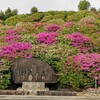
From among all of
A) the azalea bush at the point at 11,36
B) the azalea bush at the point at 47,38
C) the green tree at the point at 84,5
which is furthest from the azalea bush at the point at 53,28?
the green tree at the point at 84,5

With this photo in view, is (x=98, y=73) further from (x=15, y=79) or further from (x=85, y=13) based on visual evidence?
(x=85, y=13)

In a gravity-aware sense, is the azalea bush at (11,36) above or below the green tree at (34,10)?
below

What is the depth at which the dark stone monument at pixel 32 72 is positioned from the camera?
83.8 ft

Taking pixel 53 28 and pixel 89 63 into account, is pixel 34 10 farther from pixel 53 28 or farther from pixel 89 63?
pixel 89 63

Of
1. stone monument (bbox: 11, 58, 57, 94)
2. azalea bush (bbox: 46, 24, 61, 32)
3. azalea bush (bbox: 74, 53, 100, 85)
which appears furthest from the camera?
azalea bush (bbox: 46, 24, 61, 32)

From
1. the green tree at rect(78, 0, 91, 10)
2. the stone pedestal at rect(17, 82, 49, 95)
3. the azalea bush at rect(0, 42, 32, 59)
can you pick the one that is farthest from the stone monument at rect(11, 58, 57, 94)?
the green tree at rect(78, 0, 91, 10)

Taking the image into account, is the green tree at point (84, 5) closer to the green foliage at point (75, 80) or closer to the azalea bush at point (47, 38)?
the azalea bush at point (47, 38)

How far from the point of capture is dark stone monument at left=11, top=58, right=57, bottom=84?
25.5m

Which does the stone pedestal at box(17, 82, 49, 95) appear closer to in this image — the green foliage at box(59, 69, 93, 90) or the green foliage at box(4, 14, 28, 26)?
the green foliage at box(59, 69, 93, 90)

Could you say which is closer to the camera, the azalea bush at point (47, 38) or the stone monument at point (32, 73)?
the stone monument at point (32, 73)

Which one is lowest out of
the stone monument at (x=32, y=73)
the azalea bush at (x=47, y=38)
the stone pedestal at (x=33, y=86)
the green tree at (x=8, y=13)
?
the stone pedestal at (x=33, y=86)

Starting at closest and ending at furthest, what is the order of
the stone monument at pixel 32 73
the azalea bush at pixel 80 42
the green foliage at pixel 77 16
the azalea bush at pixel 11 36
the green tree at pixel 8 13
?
the stone monument at pixel 32 73
the azalea bush at pixel 80 42
the azalea bush at pixel 11 36
the green foliage at pixel 77 16
the green tree at pixel 8 13

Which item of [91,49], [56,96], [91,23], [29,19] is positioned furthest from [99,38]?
[29,19]

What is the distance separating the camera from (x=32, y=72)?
2578 cm
